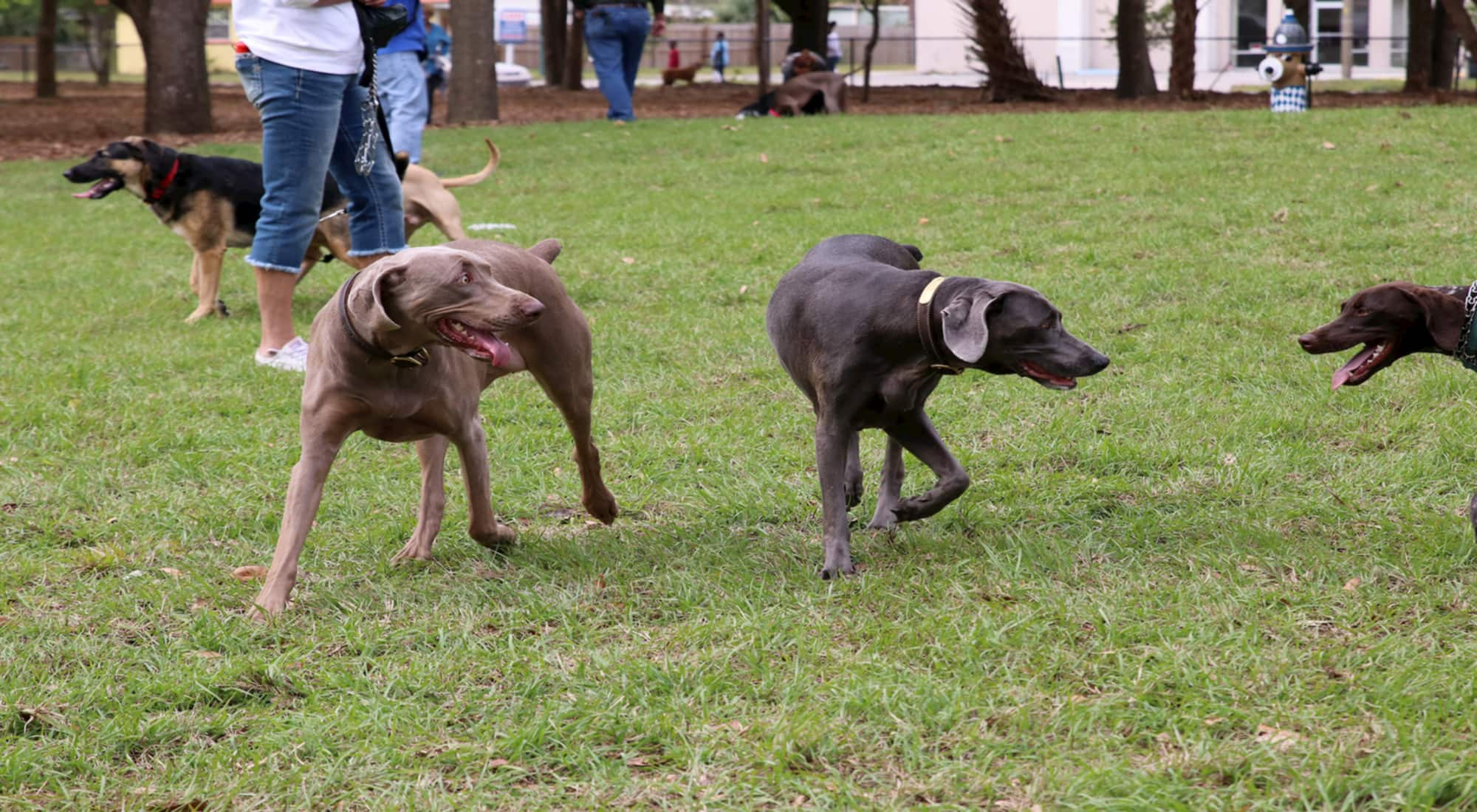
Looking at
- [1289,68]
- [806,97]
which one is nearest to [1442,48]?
[1289,68]

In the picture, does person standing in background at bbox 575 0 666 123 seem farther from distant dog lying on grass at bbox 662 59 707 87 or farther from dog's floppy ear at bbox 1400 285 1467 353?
distant dog lying on grass at bbox 662 59 707 87

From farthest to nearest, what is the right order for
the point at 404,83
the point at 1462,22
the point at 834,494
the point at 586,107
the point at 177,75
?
the point at 586,107 → the point at 177,75 → the point at 1462,22 → the point at 404,83 → the point at 834,494

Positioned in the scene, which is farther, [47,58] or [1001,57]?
[47,58]

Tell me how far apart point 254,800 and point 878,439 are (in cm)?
308

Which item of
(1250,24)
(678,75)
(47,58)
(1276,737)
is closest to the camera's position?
(1276,737)

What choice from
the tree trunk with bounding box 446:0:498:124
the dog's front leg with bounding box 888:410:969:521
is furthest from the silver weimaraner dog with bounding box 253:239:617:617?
the tree trunk with bounding box 446:0:498:124

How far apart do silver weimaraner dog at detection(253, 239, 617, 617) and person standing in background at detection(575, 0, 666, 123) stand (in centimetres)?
1349

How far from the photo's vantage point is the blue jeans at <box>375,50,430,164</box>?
471 inches

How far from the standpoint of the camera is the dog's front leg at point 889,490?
4496mm

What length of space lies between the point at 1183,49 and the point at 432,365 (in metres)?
16.8

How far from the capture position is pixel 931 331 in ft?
12.6

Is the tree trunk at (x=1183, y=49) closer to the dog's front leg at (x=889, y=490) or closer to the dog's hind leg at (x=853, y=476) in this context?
the dog's hind leg at (x=853, y=476)

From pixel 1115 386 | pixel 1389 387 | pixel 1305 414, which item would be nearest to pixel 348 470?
pixel 1115 386

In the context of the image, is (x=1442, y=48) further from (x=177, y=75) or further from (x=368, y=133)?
(x=368, y=133)
